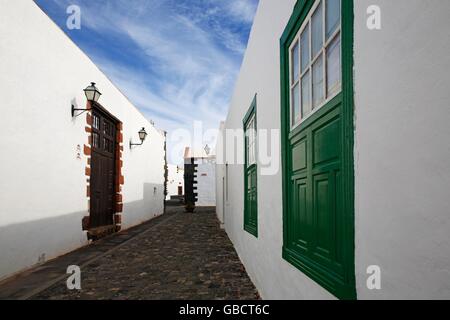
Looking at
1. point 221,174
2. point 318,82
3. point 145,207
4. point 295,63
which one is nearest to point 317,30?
point 318,82

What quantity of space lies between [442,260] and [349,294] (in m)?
0.69

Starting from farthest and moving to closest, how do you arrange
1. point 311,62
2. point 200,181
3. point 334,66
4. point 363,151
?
point 200,181 < point 311,62 < point 334,66 < point 363,151

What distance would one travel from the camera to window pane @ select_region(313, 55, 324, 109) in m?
2.19

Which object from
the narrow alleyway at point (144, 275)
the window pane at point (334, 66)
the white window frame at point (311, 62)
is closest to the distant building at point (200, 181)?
the narrow alleyway at point (144, 275)

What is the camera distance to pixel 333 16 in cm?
198

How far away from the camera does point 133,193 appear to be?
1179cm

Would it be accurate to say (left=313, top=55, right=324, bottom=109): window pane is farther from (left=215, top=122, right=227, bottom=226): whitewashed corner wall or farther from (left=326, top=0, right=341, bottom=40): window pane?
(left=215, top=122, right=227, bottom=226): whitewashed corner wall

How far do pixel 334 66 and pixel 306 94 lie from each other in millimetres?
520

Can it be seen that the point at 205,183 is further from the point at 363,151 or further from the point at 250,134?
the point at 363,151

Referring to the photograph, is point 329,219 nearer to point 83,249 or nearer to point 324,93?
point 324,93

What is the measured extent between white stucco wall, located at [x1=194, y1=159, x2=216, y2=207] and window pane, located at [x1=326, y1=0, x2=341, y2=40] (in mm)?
21289

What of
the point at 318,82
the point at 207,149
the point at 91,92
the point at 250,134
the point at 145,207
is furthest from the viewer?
the point at 207,149

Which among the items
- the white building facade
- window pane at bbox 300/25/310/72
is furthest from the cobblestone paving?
window pane at bbox 300/25/310/72

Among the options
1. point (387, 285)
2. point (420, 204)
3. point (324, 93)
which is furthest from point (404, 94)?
point (324, 93)
